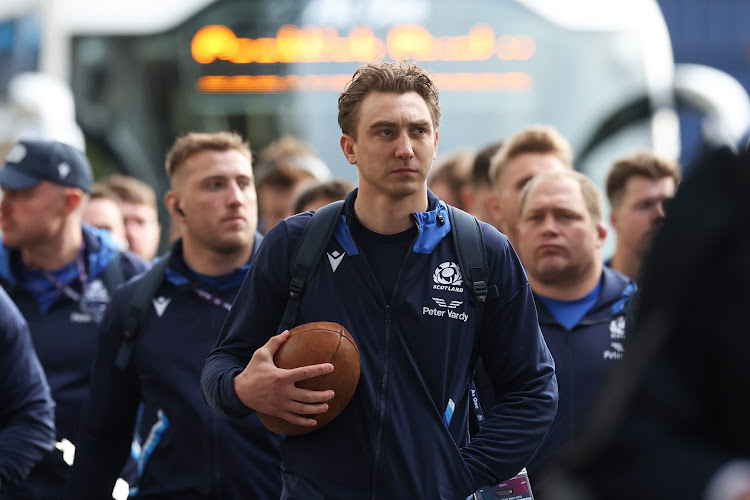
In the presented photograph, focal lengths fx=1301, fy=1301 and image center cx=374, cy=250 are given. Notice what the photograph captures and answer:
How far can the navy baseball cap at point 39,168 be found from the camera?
23.9ft

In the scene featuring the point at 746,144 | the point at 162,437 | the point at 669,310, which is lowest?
the point at 162,437

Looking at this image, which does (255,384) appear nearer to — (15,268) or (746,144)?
(746,144)

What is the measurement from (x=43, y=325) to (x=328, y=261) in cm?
298

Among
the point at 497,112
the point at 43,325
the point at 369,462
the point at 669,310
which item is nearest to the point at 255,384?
the point at 369,462

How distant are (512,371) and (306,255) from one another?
0.77 m

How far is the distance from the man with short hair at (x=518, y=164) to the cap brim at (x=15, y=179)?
2.63 m

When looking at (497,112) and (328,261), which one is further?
(497,112)

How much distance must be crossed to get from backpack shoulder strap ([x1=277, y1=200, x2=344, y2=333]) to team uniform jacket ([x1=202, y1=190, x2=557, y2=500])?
0.03 meters

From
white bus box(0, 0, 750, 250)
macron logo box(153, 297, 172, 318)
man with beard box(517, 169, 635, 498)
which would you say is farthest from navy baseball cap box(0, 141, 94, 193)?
white bus box(0, 0, 750, 250)

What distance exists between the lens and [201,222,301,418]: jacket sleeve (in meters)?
4.25

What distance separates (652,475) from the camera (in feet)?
7.00

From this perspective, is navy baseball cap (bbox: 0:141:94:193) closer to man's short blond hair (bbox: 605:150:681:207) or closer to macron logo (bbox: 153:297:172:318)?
macron logo (bbox: 153:297:172:318)

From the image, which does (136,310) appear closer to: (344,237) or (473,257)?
(344,237)

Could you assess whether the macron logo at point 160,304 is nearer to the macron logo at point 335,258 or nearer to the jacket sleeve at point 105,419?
the jacket sleeve at point 105,419
